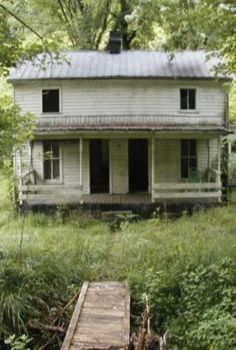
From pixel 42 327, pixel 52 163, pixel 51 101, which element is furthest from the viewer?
pixel 52 163

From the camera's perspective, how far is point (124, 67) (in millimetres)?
19672

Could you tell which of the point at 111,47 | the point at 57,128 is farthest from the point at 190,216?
the point at 111,47

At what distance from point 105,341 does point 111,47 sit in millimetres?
17256

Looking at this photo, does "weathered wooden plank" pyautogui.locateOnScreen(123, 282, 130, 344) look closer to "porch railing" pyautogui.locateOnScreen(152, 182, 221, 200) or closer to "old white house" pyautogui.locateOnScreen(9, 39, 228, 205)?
"porch railing" pyautogui.locateOnScreen(152, 182, 221, 200)

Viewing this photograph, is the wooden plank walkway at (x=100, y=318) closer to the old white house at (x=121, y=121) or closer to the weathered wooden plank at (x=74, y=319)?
the weathered wooden plank at (x=74, y=319)

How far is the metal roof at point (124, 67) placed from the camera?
19.0m

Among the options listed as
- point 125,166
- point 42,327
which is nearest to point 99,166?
point 125,166

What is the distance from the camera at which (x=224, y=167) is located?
68.4 ft

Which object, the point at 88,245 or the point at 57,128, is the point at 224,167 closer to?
the point at 57,128

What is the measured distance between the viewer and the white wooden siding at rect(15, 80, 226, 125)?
1923cm

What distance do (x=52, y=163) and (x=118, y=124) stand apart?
3180 millimetres

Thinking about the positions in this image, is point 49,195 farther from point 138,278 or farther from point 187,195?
point 138,278

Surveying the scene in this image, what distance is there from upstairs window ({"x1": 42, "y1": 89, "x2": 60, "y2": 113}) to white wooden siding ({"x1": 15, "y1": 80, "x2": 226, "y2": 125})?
0.20 m

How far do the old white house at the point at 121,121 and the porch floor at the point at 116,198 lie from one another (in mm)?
42
